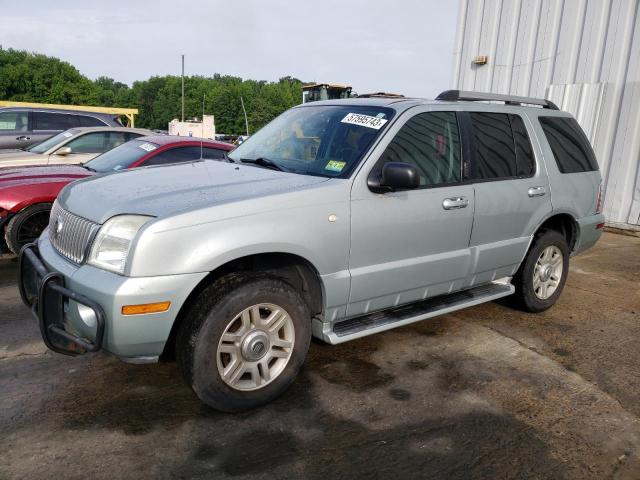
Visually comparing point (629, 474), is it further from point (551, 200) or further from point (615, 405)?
point (551, 200)

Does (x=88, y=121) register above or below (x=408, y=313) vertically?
above

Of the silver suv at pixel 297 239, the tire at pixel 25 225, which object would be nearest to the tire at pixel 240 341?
the silver suv at pixel 297 239

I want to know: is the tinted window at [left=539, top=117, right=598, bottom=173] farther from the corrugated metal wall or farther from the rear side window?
the corrugated metal wall

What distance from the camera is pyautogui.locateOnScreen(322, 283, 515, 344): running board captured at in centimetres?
338

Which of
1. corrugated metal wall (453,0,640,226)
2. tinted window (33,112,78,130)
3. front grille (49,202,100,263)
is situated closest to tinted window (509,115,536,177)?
front grille (49,202,100,263)

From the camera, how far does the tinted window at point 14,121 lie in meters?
10.7

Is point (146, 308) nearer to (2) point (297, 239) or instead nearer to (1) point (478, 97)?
(2) point (297, 239)

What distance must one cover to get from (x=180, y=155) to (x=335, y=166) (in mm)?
3657

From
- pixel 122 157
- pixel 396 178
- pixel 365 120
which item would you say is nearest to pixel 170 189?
pixel 396 178

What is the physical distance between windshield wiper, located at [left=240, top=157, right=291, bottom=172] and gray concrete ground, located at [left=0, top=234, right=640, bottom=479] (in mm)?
1375

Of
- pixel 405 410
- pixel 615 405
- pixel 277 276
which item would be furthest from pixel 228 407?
pixel 615 405

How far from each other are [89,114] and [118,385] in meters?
8.59

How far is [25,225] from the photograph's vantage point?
18.2 ft

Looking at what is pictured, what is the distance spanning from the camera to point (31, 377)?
3.38 m
